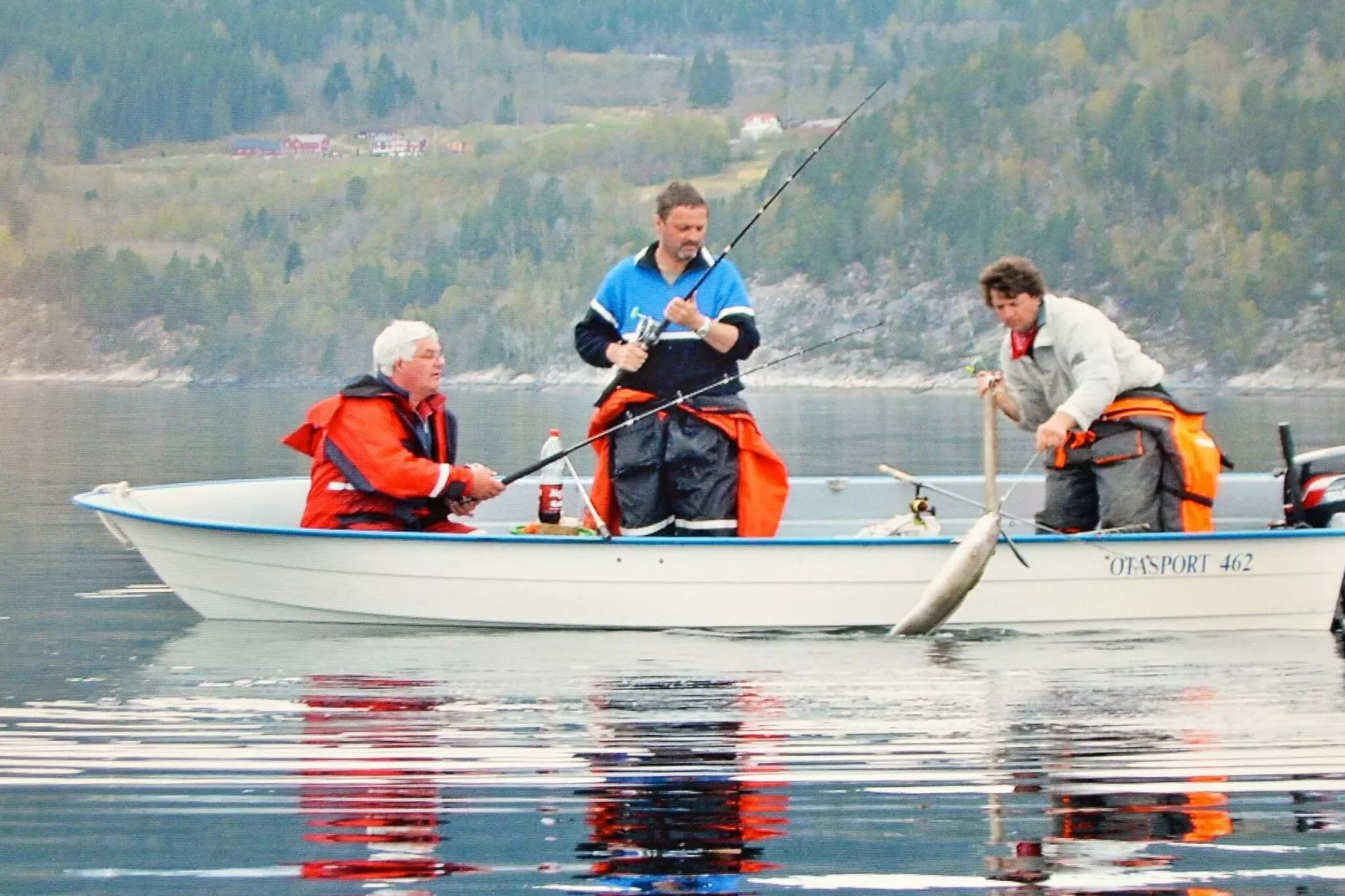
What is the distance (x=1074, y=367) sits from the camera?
9.78 meters

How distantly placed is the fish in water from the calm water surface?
0.11 meters

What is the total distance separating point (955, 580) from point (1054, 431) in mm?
789

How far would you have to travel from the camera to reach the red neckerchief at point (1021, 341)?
32.6 feet

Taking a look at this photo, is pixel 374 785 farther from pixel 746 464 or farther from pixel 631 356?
pixel 746 464

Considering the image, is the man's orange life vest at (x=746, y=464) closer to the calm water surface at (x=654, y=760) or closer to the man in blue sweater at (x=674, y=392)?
the man in blue sweater at (x=674, y=392)

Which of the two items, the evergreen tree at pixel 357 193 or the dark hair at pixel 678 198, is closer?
the dark hair at pixel 678 198

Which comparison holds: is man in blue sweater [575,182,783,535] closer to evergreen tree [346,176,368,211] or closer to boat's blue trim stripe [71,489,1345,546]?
boat's blue trim stripe [71,489,1345,546]

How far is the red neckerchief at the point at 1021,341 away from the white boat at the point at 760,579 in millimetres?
797

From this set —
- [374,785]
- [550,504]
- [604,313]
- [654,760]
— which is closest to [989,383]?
[604,313]

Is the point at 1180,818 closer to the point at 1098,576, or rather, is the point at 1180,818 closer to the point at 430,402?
the point at 1098,576

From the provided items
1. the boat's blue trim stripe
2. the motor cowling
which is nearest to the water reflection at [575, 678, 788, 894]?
the boat's blue trim stripe

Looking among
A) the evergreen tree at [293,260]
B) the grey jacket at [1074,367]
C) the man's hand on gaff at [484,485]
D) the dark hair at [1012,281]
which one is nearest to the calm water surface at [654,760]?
the man's hand on gaff at [484,485]

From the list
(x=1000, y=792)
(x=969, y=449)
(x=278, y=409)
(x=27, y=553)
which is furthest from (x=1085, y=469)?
(x=278, y=409)

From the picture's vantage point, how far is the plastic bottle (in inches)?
423
